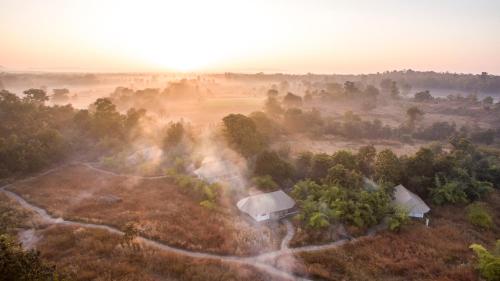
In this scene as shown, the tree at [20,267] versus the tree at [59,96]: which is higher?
the tree at [59,96]

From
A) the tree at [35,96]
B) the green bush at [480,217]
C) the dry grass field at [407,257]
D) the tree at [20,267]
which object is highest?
the tree at [35,96]

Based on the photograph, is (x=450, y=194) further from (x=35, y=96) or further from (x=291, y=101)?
(x=35, y=96)

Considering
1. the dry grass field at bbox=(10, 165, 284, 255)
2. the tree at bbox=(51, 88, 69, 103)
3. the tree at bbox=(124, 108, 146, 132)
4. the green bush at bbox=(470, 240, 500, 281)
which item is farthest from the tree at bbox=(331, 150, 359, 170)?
the tree at bbox=(51, 88, 69, 103)

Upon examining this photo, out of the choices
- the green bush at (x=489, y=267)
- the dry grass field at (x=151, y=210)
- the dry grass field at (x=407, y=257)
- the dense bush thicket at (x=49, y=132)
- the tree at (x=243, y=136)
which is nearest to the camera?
the green bush at (x=489, y=267)

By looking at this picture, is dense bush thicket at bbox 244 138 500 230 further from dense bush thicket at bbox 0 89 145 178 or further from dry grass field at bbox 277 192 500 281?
dense bush thicket at bbox 0 89 145 178

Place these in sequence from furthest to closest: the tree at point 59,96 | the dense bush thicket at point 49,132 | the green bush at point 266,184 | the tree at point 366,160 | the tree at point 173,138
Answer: the tree at point 59,96 → the tree at point 173,138 → the dense bush thicket at point 49,132 → the tree at point 366,160 → the green bush at point 266,184

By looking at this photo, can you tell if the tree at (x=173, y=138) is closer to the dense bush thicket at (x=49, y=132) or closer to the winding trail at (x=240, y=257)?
the dense bush thicket at (x=49, y=132)

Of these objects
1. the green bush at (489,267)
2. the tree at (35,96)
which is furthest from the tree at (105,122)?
the green bush at (489,267)
